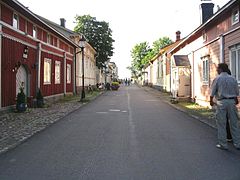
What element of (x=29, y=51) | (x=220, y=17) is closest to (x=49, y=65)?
(x=29, y=51)

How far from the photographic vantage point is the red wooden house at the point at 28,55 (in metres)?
14.9

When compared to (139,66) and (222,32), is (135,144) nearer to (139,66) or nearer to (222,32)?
(222,32)

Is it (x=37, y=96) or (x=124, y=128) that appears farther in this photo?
(x=37, y=96)

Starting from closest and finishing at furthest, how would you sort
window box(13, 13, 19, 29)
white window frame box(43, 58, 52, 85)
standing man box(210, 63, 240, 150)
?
standing man box(210, 63, 240, 150) → window box(13, 13, 19, 29) → white window frame box(43, 58, 52, 85)

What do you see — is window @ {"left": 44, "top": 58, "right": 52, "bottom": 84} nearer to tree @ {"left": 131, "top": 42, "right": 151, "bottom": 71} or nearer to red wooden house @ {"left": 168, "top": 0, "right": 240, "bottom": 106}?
red wooden house @ {"left": 168, "top": 0, "right": 240, "bottom": 106}

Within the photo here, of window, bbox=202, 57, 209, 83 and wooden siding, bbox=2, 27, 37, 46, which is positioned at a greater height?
wooden siding, bbox=2, 27, 37, 46

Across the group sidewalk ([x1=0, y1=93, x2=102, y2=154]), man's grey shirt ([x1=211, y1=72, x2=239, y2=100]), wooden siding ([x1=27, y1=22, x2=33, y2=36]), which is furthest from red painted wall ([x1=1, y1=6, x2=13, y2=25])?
man's grey shirt ([x1=211, y1=72, x2=239, y2=100])

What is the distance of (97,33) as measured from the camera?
5353 centimetres

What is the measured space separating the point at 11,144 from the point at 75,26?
4750 cm

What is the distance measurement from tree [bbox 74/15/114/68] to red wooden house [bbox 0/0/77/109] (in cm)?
2531

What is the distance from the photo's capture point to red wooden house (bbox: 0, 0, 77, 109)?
1489 centimetres

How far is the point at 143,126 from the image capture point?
36.8 feet

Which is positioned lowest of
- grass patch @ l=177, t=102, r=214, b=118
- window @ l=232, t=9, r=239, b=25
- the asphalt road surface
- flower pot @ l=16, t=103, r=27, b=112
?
the asphalt road surface

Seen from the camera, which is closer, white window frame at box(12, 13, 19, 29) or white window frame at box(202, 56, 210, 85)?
white window frame at box(12, 13, 19, 29)
